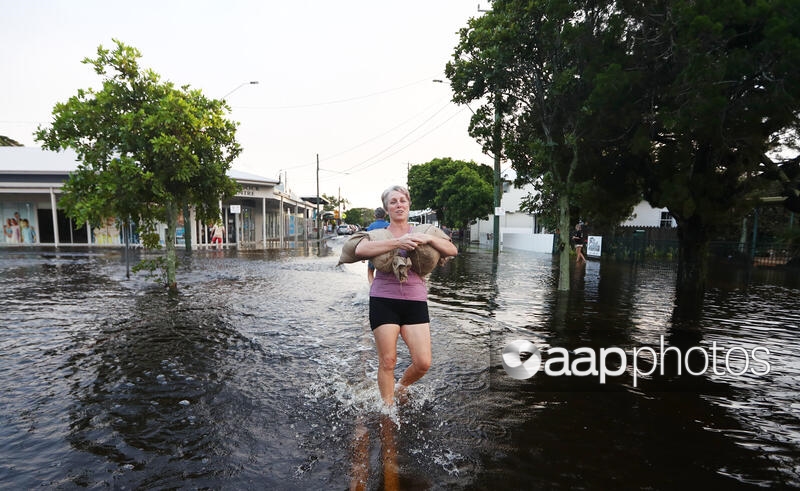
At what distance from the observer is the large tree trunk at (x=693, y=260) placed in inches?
371

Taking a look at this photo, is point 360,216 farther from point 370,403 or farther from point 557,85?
point 370,403

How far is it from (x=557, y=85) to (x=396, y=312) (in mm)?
7756

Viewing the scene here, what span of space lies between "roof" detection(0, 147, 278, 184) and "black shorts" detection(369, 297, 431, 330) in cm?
2275

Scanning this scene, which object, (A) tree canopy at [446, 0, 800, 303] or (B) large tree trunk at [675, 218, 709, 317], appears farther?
(B) large tree trunk at [675, 218, 709, 317]

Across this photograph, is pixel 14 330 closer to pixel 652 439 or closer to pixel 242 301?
pixel 242 301

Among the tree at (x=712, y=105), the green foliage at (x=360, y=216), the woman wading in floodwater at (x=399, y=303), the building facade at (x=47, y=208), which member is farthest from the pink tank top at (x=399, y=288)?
the green foliage at (x=360, y=216)

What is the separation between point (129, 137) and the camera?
8258 millimetres

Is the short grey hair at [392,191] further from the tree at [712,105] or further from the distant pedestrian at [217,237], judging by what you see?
the distant pedestrian at [217,237]

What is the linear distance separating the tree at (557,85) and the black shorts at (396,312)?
623cm

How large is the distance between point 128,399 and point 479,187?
34.4 metres

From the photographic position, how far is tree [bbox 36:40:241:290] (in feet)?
26.3

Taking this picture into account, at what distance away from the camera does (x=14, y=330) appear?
20.6 ft

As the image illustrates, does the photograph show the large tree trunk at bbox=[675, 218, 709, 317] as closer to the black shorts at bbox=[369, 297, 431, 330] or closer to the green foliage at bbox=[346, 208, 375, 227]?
the black shorts at bbox=[369, 297, 431, 330]

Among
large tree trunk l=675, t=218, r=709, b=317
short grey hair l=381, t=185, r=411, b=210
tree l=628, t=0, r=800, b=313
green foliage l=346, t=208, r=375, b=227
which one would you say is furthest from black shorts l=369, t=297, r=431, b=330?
green foliage l=346, t=208, r=375, b=227
